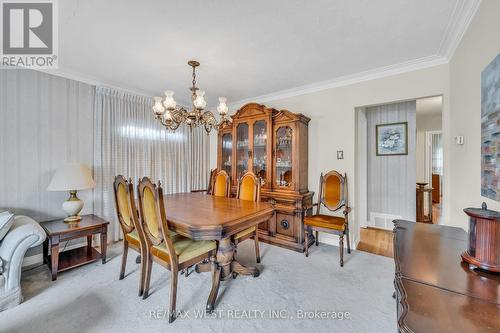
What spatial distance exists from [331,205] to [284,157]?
1005mm

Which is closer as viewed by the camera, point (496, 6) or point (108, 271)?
point (496, 6)

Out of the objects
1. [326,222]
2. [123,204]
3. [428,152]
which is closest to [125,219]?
[123,204]

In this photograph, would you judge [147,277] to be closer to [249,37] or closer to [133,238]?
[133,238]

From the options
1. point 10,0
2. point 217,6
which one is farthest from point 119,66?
point 217,6

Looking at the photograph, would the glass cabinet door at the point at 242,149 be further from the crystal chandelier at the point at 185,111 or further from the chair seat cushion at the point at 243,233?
the chair seat cushion at the point at 243,233

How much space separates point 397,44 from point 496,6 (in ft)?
3.13

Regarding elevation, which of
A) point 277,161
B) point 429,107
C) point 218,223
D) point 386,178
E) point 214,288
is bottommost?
point 214,288

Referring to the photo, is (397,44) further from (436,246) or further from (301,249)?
(301,249)

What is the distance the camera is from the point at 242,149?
3922 millimetres

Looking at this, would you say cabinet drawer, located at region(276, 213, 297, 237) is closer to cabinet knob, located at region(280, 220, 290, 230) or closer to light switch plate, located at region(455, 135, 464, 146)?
cabinet knob, located at region(280, 220, 290, 230)

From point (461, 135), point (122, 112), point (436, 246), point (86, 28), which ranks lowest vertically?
point (436, 246)

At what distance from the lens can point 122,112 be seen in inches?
137

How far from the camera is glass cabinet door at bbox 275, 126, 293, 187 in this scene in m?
3.40

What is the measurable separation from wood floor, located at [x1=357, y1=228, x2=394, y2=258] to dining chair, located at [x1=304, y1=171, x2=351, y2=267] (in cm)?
42
